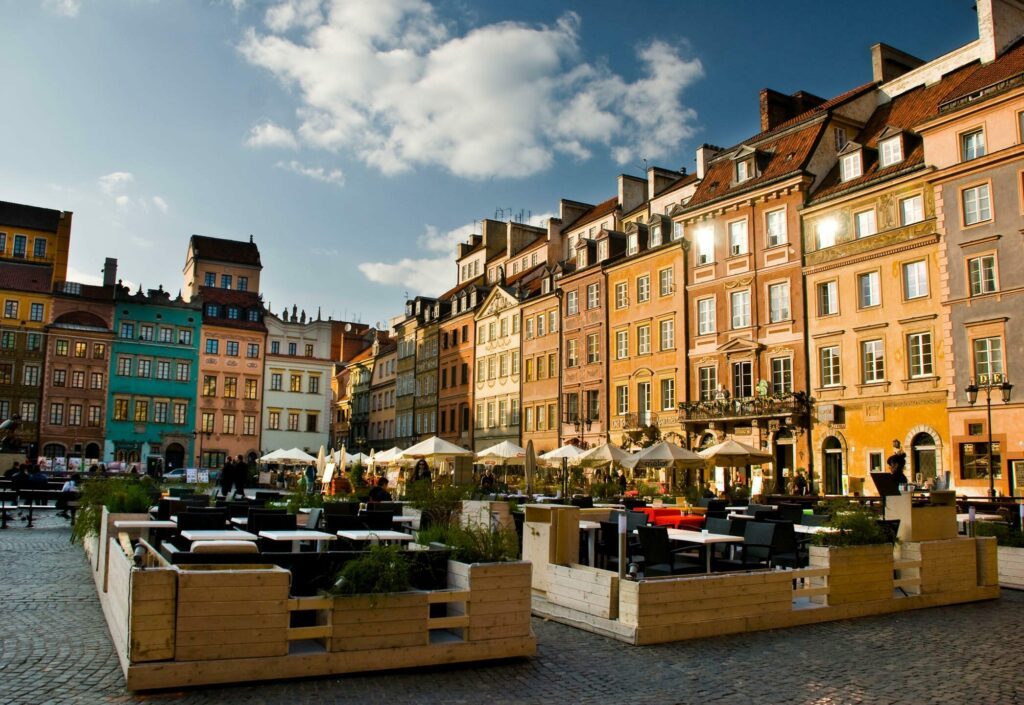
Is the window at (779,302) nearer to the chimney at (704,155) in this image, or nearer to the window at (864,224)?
the window at (864,224)

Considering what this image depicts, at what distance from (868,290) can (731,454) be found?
915 centimetres

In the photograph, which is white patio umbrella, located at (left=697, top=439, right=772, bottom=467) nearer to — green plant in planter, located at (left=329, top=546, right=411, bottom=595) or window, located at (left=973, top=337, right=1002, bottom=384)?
window, located at (left=973, top=337, right=1002, bottom=384)

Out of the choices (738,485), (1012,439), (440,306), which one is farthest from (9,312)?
(1012,439)

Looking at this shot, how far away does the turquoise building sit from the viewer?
61.3 metres

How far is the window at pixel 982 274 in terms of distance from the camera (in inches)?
1062

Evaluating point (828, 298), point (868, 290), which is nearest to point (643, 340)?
point (828, 298)

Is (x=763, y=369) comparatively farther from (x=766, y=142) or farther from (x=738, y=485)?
(x=766, y=142)

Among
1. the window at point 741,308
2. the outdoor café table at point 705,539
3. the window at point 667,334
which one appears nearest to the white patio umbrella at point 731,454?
the window at point 741,308

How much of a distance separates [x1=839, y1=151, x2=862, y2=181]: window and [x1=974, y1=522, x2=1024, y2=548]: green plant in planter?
21.0m

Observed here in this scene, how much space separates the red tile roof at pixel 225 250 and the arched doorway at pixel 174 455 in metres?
15.8

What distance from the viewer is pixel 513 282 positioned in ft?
180

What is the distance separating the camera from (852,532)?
10.9m

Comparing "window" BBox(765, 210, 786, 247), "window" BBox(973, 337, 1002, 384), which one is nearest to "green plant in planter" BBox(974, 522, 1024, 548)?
"window" BBox(973, 337, 1002, 384)

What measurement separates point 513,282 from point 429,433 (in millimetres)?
13680
